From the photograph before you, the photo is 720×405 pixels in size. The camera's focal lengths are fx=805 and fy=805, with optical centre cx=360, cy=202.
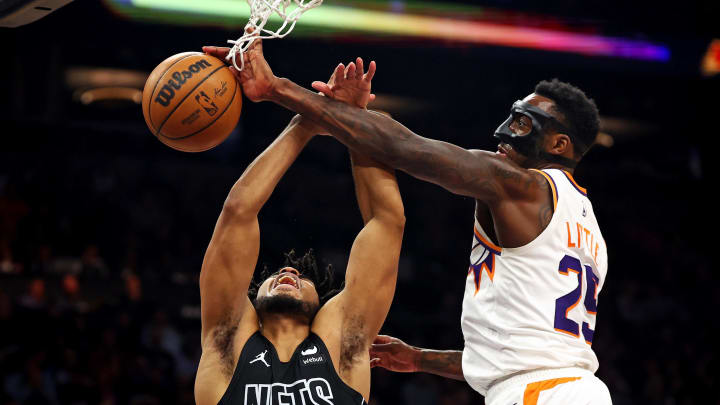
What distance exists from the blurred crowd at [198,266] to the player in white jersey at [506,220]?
4.67 m

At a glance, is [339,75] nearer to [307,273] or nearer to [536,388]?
[307,273]

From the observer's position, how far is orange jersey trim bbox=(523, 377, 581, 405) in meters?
3.22

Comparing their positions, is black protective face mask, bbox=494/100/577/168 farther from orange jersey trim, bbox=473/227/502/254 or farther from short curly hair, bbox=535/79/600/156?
orange jersey trim, bbox=473/227/502/254

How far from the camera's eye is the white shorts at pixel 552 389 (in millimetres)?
3203

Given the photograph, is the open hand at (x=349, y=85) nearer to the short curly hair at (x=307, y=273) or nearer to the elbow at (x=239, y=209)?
the elbow at (x=239, y=209)

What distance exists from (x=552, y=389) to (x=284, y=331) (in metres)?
1.27

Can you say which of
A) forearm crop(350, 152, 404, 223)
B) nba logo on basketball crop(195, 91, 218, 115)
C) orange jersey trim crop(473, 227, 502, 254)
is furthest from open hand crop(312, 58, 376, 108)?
orange jersey trim crop(473, 227, 502, 254)

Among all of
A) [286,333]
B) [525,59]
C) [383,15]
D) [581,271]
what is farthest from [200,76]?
[525,59]

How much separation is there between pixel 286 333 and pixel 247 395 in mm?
389

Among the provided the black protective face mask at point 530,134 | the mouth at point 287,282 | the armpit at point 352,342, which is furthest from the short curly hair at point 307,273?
the black protective face mask at point 530,134

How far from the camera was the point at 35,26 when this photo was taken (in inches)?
396

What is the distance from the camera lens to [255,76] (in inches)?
136

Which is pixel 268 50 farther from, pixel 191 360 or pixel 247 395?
pixel 247 395

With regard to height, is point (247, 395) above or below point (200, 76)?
below
